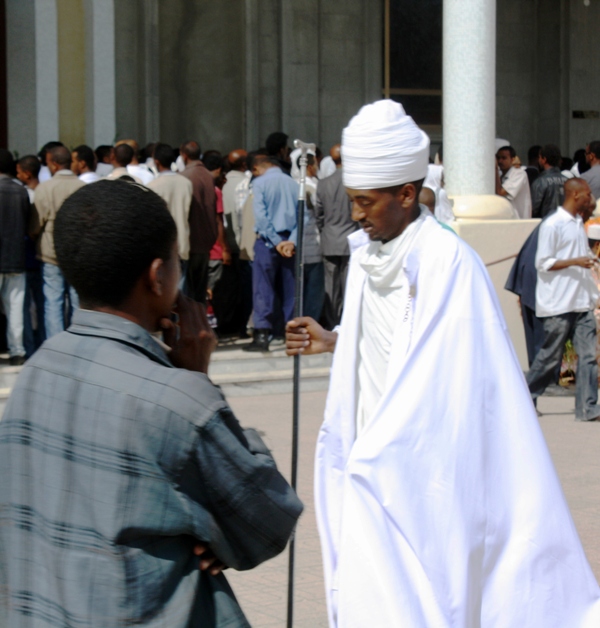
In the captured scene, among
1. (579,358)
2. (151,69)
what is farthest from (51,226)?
(151,69)

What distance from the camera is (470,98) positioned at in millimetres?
11078

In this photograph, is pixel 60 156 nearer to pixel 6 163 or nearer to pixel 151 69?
pixel 6 163

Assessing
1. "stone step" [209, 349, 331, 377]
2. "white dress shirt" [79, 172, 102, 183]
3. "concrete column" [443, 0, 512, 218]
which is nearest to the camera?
"white dress shirt" [79, 172, 102, 183]

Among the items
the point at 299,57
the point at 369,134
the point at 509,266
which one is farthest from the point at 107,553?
the point at 299,57

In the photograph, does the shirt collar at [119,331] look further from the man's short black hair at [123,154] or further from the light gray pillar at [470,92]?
the light gray pillar at [470,92]

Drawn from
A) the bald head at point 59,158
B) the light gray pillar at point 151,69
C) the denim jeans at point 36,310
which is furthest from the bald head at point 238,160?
the light gray pillar at point 151,69

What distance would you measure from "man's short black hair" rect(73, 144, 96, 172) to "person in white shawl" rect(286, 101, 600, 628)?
6914mm

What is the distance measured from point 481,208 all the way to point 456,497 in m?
7.87

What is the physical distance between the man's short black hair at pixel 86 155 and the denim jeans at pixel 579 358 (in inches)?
164

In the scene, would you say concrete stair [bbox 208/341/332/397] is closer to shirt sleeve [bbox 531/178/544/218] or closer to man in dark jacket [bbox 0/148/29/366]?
man in dark jacket [bbox 0/148/29/366]

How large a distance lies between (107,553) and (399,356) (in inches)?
66.2

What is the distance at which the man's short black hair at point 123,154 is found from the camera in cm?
1044

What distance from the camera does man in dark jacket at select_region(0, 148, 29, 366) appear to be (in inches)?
364

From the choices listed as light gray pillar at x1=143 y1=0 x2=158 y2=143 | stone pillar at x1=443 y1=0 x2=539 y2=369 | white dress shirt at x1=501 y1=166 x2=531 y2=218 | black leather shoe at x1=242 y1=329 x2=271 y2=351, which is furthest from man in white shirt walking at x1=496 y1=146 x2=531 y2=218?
light gray pillar at x1=143 y1=0 x2=158 y2=143
